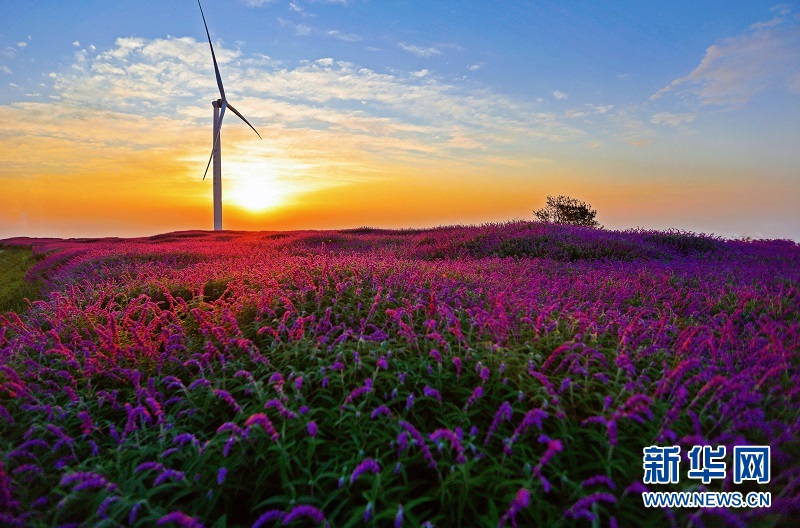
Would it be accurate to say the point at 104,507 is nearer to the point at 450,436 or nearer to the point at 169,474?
the point at 169,474

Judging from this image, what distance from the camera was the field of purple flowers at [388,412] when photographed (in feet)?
9.75

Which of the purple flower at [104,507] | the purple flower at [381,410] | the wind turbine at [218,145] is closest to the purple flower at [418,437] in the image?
the purple flower at [381,410]

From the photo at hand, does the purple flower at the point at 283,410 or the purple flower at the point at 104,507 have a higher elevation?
the purple flower at the point at 283,410

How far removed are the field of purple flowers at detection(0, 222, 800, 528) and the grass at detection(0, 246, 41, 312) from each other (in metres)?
4.51

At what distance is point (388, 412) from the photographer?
329cm

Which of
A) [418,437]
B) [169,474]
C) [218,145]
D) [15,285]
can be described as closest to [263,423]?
[169,474]

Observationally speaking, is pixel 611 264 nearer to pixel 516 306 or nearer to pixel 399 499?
pixel 516 306

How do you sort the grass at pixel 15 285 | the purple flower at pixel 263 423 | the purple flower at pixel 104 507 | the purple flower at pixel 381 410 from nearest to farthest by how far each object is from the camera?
the purple flower at pixel 104 507
the purple flower at pixel 263 423
the purple flower at pixel 381 410
the grass at pixel 15 285

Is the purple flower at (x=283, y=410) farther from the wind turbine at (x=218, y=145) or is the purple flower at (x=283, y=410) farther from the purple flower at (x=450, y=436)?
the wind turbine at (x=218, y=145)

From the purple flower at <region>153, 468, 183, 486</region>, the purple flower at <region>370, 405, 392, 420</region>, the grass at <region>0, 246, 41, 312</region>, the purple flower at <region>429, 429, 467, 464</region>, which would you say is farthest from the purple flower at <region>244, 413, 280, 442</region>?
the grass at <region>0, 246, 41, 312</region>

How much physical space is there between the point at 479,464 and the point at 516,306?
2600 mm

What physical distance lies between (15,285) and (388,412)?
1821cm

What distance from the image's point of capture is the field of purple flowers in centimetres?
Answer: 297

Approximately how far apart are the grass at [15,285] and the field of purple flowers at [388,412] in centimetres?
451
